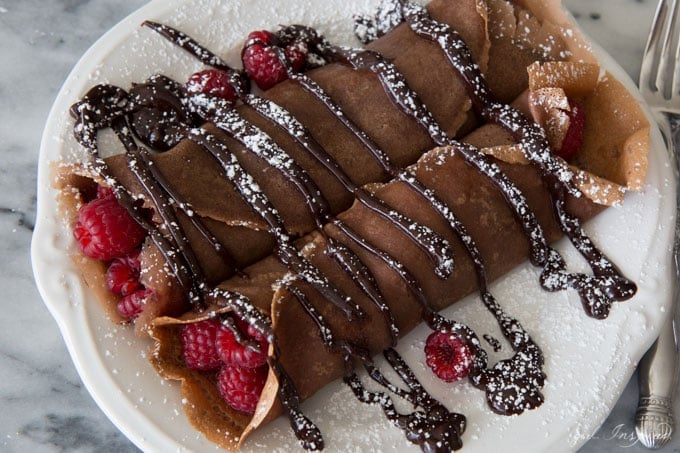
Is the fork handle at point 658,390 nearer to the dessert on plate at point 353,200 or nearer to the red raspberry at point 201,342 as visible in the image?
the dessert on plate at point 353,200

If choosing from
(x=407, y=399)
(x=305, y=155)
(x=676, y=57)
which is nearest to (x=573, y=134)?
(x=676, y=57)

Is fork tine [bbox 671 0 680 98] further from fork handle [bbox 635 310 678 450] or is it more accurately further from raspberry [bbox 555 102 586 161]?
fork handle [bbox 635 310 678 450]

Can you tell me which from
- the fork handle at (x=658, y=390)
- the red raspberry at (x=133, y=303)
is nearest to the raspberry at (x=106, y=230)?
the red raspberry at (x=133, y=303)

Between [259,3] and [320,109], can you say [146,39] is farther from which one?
[320,109]

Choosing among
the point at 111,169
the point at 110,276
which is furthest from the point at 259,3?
the point at 110,276

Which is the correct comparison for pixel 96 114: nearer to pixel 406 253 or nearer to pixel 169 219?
pixel 169 219
